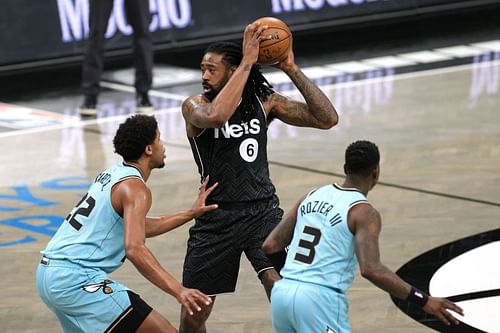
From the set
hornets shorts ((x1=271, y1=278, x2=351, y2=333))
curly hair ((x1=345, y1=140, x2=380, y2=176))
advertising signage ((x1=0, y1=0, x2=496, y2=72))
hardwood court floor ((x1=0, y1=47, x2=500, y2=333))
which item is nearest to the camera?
hornets shorts ((x1=271, y1=278, x2=351, y2=333))

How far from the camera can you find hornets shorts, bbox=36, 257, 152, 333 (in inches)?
243

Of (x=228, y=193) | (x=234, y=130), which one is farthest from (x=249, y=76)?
(x=228, y=193)

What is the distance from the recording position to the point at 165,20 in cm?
1602

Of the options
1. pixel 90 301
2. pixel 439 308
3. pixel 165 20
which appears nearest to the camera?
pixel 439 308

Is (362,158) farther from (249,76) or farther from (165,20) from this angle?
(165,20)

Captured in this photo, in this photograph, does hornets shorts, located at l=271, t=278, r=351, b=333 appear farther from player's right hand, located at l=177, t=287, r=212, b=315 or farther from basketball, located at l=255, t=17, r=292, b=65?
basketball, located at l=255, t=17, r=292, b=65

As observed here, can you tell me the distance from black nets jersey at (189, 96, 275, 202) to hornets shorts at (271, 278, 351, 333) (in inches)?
44.5

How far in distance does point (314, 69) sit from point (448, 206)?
5881 mm

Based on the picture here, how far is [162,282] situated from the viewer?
229 inches

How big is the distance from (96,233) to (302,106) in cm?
145

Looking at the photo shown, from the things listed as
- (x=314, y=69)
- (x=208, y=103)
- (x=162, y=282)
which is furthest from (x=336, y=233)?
(x=314, y=69)

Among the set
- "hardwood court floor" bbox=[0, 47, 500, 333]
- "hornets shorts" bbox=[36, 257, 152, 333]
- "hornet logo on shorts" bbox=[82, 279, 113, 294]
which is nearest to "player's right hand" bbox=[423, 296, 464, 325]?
"hornets shorts" bbox=[36, 257, 152, 333]

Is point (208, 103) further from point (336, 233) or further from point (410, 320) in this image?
point (410, 320)

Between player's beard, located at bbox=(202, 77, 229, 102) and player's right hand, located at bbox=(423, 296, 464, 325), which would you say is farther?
player's beard, located at bbox=(202, 77, 229, 102)
